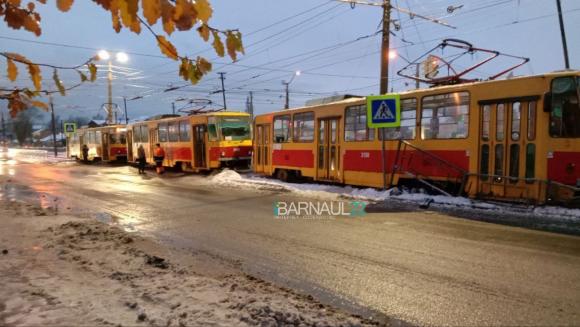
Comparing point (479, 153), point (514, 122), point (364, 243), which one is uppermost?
point (514, 122)

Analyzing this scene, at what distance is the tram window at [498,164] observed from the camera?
1025 centimetres

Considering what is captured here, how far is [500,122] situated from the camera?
33.7 ft

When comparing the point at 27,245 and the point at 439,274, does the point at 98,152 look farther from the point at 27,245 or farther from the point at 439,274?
the point at 439,274

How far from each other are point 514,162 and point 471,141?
1.18 meters

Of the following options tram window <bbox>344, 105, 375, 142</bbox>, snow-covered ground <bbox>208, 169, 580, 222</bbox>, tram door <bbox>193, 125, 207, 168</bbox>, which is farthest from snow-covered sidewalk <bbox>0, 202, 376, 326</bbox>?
tram door <bbox>193, 125, 207, 168</bbox>

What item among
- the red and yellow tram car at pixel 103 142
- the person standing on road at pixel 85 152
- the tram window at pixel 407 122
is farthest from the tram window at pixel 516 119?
the person standing on road at pixel 85 152

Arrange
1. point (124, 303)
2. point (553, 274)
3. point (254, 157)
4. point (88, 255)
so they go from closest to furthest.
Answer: point (124, 303)
point (553, 274)
point (88, 255)
point (254, 157)

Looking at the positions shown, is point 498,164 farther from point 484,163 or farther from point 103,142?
point 103,142

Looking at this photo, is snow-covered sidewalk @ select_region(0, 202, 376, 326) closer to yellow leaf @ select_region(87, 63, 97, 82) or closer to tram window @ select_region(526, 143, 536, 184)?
yellow leaf @ select_region(87, 63, 97, 82)

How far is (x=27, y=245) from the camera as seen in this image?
7141mm

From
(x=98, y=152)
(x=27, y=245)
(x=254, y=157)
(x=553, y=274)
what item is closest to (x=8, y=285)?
(x=27, y=245)

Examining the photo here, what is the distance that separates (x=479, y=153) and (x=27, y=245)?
975 centimetres

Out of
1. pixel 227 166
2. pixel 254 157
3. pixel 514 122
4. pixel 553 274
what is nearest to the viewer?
pixel 553 274

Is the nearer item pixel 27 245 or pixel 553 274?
pixel 553 274
